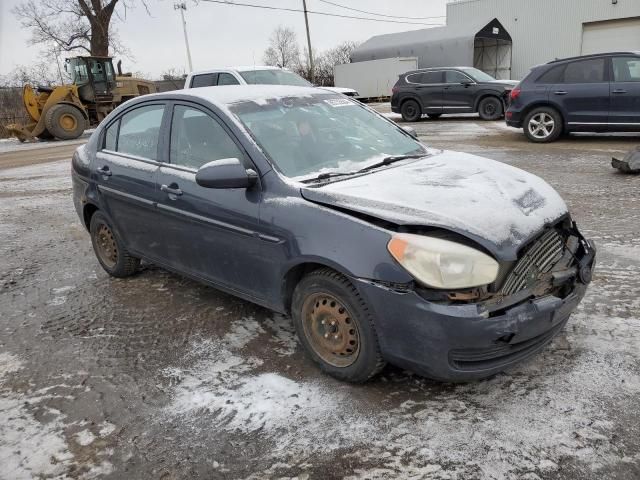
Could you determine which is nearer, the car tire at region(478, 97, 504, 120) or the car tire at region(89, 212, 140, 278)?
the car tire at region(89, 212, 140, 278)

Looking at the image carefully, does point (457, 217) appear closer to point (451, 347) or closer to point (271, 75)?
point (451, 347)

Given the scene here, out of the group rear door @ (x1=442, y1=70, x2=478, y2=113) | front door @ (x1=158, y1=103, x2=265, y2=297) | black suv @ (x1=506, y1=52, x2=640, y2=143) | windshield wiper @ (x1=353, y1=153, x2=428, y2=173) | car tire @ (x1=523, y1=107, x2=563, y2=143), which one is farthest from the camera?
rear door @ (x1=442, y1=70, x2=478, y2=113)

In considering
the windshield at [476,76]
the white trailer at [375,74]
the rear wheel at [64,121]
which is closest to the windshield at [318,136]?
the windshield at [476,76]

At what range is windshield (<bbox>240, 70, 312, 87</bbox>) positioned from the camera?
11156 mm

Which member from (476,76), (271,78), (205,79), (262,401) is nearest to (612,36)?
(476,76)

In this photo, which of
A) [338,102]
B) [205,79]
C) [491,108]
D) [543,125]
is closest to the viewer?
[338,102]

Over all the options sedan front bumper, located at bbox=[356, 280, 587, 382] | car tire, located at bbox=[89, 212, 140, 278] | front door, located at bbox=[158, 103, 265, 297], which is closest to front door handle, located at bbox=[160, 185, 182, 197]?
front door, located at bbox=[158, 103, 265, 297]

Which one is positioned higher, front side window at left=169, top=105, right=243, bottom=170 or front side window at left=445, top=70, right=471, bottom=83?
front side window at left=445, top=70, right=471, bottom=83

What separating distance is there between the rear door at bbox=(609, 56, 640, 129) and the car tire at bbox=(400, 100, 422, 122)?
26.0 feet

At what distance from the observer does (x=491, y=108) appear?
16.2 meters

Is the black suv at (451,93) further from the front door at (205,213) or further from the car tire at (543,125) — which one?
the front door at (205,213)

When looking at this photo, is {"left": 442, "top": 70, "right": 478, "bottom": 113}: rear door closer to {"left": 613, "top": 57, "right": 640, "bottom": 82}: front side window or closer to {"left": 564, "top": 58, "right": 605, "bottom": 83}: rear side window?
{"left": 564, "top": 58, "right": 605, "bottom": 83}: rear side window

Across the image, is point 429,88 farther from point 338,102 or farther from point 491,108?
point 338,102

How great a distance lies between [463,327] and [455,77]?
50.8 ft
